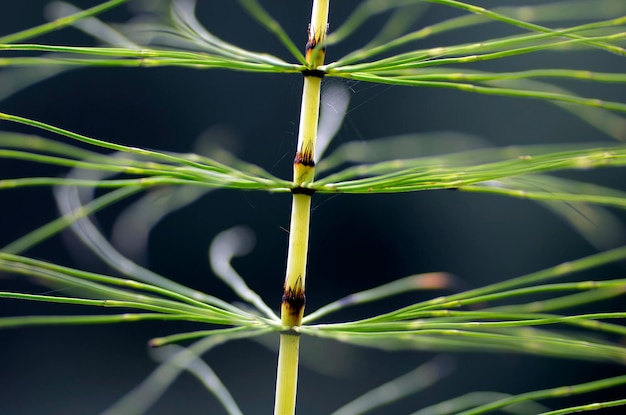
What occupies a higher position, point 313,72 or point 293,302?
point 313,72

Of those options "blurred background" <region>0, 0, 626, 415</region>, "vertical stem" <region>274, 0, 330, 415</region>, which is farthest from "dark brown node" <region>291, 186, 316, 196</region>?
"blurred background" <region>0, 0, 626, 415</region>

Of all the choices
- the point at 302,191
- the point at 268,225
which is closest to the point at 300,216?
the point at 302,191

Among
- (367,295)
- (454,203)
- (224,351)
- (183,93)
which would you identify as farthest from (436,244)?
(367,295)

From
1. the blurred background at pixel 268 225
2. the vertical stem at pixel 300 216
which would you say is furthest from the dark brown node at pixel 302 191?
the blurred background at pixel 268 225

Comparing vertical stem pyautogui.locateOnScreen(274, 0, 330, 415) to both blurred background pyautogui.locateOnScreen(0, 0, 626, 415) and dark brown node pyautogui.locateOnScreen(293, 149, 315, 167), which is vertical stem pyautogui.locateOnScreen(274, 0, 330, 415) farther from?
blurred background pyautogui.locateOnScreen(0, 0, 626, 415)

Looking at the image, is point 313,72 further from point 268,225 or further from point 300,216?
point 268,225

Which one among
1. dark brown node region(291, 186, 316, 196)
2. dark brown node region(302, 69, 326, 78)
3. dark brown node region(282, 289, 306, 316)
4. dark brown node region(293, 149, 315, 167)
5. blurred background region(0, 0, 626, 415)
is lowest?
dark brown node region(282, 289, 306, 316)

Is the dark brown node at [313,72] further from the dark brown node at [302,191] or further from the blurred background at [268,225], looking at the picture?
the blurred background at [268,225]
